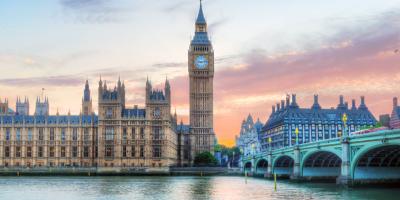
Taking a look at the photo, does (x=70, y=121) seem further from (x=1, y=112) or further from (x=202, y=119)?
(x=202, y=119)

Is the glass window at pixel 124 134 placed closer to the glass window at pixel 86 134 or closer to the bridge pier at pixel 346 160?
the glass window at pixel 86 134

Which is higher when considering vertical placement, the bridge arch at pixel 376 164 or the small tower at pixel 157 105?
the small tower at pixel 157 105

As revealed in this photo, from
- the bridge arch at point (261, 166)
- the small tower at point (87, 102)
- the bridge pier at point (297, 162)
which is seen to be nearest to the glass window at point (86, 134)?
the small tower at point (87, 102)

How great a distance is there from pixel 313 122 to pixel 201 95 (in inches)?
1435

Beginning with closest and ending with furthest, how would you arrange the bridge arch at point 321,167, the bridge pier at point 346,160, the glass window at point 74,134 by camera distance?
the bridge pier at point 346,160
the bridge arch at point 321,167
the glass window at point 74,134

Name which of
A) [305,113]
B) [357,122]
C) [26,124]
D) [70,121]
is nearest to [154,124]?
[70,121]

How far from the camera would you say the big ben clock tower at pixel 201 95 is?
7377 inches

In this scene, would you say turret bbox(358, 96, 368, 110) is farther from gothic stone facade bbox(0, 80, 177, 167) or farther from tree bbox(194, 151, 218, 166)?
gothic stone facade bbox(0, 80, 177, 167)

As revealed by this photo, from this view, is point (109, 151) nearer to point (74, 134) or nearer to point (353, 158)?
point (74, 134)

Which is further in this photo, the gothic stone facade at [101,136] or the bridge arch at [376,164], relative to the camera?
the gothic stone facade at [101,136]

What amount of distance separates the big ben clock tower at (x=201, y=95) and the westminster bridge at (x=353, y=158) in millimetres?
88736

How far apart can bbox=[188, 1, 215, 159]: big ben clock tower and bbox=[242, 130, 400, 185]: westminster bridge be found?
88736 millimetres

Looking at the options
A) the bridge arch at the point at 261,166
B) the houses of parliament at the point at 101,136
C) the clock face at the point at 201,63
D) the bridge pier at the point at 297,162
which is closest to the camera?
the bridge pier at the point at 297,162

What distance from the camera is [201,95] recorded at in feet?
618
